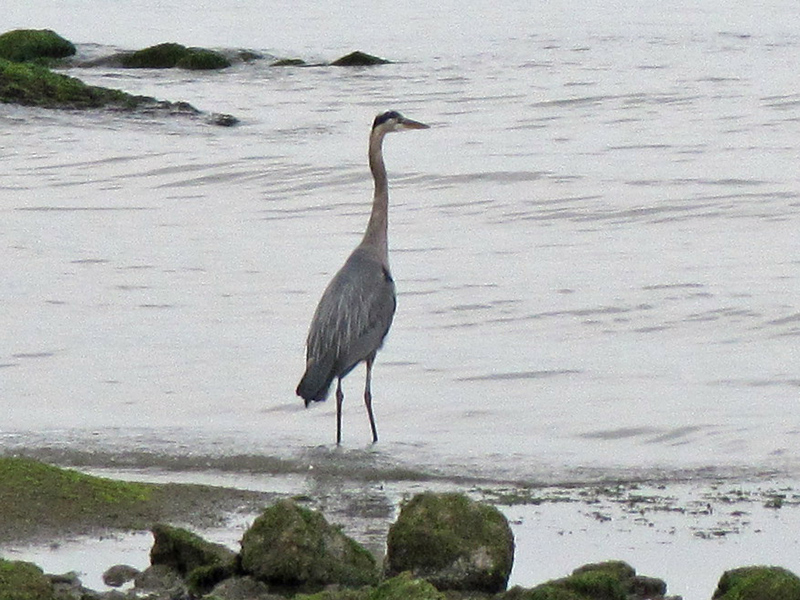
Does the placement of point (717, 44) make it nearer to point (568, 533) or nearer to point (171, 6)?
point (171, 6)

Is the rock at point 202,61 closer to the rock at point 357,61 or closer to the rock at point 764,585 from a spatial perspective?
the rock at point 357,61

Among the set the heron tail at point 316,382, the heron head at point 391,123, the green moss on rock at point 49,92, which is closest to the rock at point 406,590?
the heron tail at point 316,382

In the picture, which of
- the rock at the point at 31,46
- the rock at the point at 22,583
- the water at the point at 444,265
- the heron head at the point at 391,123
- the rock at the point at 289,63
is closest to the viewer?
the rock at the point at 22,583

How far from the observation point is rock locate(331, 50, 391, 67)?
106 feet

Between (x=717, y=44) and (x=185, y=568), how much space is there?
29.8 metres

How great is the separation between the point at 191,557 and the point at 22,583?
0.90 m

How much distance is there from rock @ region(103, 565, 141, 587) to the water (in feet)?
8.85

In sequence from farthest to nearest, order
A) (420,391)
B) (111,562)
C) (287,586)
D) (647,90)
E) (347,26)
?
(347,26) < (647,90) < (420,391) < (111,562) < (287,586)

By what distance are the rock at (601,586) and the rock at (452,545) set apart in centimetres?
31

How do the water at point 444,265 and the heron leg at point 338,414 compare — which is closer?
the heron leg at point 338,414

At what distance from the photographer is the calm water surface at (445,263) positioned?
9.88 metres

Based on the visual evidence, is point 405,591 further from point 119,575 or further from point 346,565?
point 119,575

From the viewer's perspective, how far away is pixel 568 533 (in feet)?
23.9

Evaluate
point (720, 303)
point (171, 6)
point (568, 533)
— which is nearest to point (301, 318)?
point (720, 303)
